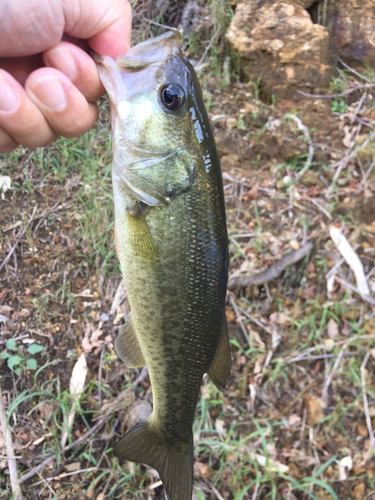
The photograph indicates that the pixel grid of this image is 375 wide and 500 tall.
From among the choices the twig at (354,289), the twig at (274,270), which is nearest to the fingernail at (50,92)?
the twig at (274,270)

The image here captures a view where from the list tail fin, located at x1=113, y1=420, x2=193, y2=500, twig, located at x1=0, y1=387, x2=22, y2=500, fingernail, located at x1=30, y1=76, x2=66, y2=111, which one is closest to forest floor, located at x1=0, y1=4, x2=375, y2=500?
twig, located at x1=0, y1=387, x2=22, y2=500

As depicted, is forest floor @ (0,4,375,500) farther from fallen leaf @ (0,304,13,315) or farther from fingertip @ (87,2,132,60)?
fingertip @ (87,2,132,60)


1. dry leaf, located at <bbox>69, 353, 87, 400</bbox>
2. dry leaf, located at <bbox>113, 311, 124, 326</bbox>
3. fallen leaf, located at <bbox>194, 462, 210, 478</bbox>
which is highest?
dry leaf, located at <bbox>113, 311, 124, 326</bbox>

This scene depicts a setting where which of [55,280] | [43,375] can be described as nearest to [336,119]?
[55,280]

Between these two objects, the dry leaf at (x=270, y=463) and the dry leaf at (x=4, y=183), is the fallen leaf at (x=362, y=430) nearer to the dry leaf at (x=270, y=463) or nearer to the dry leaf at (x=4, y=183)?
the dry leaf at (x=270, y=463)

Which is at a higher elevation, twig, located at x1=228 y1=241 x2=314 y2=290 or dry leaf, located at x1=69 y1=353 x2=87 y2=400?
twig, located at x1=228 y1=241 x2=314 y2=290

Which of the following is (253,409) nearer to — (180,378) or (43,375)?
(180,378)

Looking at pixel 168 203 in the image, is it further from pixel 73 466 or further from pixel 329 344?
pixel 329 344

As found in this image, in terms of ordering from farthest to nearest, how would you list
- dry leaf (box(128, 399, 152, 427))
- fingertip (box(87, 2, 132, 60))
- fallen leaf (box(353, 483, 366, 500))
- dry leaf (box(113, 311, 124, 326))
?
dry leaf (box(113, 311, 124, 326)) → dry leaf (box(128, 399, 152, 427)) → fallen leaf (box(353, 483, 366, 500)) → fingertip (box(87, 2, 132, 60))
